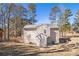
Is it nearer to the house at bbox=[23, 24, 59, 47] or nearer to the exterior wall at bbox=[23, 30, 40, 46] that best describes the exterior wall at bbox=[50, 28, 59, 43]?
the house at bbox=[23, 24, 59, 47]

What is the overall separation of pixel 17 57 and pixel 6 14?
41 centimetres

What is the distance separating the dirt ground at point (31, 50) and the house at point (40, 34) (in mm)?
47

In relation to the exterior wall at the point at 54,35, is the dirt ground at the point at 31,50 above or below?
below

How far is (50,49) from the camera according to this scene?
131 inches

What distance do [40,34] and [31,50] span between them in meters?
0.17

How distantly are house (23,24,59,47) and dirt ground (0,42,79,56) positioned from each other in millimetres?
47

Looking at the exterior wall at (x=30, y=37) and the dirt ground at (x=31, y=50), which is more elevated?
the exterior wall at (x=30, y=37)

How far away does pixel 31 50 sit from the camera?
3328mm

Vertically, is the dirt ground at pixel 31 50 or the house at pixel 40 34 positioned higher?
the house at pixel 40 34

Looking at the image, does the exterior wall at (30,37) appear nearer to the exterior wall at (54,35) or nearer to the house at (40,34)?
the house at (40,34)

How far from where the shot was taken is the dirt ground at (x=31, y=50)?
3322mm

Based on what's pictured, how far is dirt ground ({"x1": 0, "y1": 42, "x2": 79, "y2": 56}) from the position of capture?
3.32 metres

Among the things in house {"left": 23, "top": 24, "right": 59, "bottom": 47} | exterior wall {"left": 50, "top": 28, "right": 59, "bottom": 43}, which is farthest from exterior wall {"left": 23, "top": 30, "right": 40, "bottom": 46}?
exterior wall {"left": 50, "top": 28, "right": 59, "bottom": 43}

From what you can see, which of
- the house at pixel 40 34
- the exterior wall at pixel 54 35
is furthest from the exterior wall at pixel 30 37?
the exterior wall at pixel 54 35
